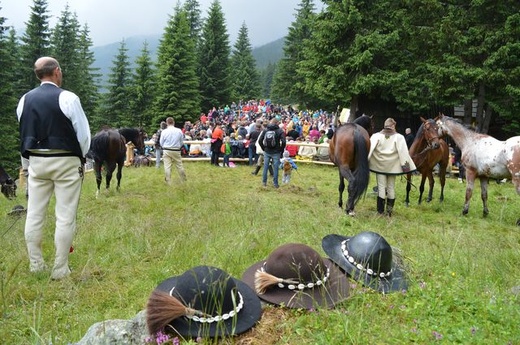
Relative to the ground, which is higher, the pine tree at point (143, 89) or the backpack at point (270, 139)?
the pine tree at point (143, 89)

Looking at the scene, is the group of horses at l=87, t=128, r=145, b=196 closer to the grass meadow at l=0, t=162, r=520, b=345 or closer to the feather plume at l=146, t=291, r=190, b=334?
the grass meadow at l=0, t=162, r=520, b=345

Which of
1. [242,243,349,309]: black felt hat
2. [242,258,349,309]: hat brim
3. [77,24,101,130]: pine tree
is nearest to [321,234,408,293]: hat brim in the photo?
[242,258,349,309]: hat brim

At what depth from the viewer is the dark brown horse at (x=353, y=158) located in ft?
26.5

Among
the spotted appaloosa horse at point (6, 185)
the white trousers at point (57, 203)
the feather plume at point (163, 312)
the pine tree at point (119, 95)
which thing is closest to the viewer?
the feather plume at point (163, 312)

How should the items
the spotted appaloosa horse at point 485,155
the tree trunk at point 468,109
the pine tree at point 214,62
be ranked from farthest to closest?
the pine tree at point 214,62, the tree trunk at point 468,109, the spotted appaloosa horse at point 485,155

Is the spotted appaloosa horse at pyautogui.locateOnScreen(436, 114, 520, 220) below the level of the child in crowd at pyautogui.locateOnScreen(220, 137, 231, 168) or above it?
above

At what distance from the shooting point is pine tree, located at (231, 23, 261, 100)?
185 feet

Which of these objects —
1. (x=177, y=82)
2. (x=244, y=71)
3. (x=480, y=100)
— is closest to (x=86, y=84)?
(x=177, y=82)

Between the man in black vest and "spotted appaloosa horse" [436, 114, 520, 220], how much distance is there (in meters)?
7.89

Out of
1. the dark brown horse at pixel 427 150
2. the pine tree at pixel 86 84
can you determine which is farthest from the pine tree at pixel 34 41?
the dark brown horse at pixel 427 150

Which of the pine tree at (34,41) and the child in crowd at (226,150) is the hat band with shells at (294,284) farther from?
the pine tree at (34,41)

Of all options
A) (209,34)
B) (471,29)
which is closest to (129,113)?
(209,34)

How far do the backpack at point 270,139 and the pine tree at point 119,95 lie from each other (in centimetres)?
3421

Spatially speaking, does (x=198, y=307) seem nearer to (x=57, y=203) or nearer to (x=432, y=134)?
(x=57, y=203)
